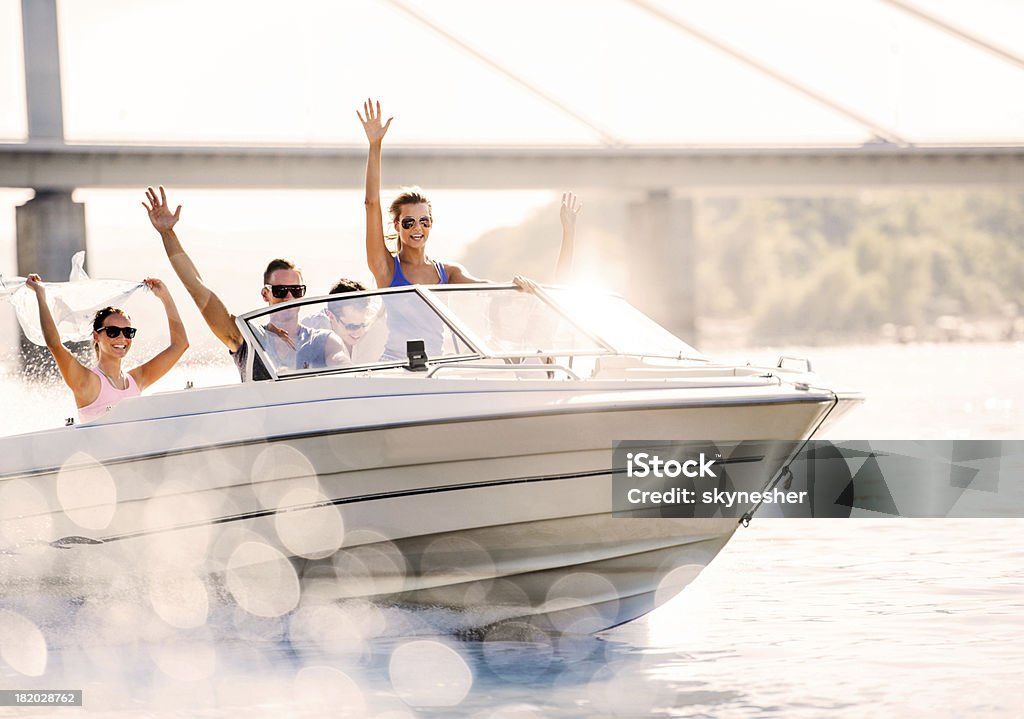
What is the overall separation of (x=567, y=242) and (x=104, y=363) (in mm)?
2517

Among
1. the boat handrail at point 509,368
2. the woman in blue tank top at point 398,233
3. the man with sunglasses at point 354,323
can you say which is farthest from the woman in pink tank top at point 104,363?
the boat handrail at point 509,368

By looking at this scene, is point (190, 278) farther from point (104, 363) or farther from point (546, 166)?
point (546, 166)

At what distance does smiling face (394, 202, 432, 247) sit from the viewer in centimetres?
655

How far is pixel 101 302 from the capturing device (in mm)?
7145

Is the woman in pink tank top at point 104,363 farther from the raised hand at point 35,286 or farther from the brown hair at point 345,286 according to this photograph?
the brown hair at point 345,286

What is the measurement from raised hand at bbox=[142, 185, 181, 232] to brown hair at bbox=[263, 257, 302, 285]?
0.51m

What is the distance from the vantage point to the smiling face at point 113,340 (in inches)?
262

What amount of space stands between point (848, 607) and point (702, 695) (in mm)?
1927

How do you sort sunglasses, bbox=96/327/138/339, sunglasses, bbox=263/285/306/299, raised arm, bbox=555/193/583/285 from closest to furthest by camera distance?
sunglasses, bbox=263/285/306/299 → sunglasses, bbox=96/327/138/339 → raised arm, bbox=555/193/583/285

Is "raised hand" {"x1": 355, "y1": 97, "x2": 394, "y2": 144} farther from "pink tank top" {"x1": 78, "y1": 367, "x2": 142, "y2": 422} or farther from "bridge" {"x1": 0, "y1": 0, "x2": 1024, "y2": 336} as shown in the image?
"bridge" {"x1": 0, "y1": 0, "x2": 1024, "y2": 336}

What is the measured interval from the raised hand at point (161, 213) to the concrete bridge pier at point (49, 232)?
3166 centimetres

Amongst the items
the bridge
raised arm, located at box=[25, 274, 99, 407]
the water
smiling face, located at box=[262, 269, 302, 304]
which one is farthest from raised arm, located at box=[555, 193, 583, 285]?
the bridge

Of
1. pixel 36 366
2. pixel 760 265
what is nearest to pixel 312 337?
pixel 36 366

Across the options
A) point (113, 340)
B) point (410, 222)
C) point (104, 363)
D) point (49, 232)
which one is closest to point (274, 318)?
point (410, 222)
